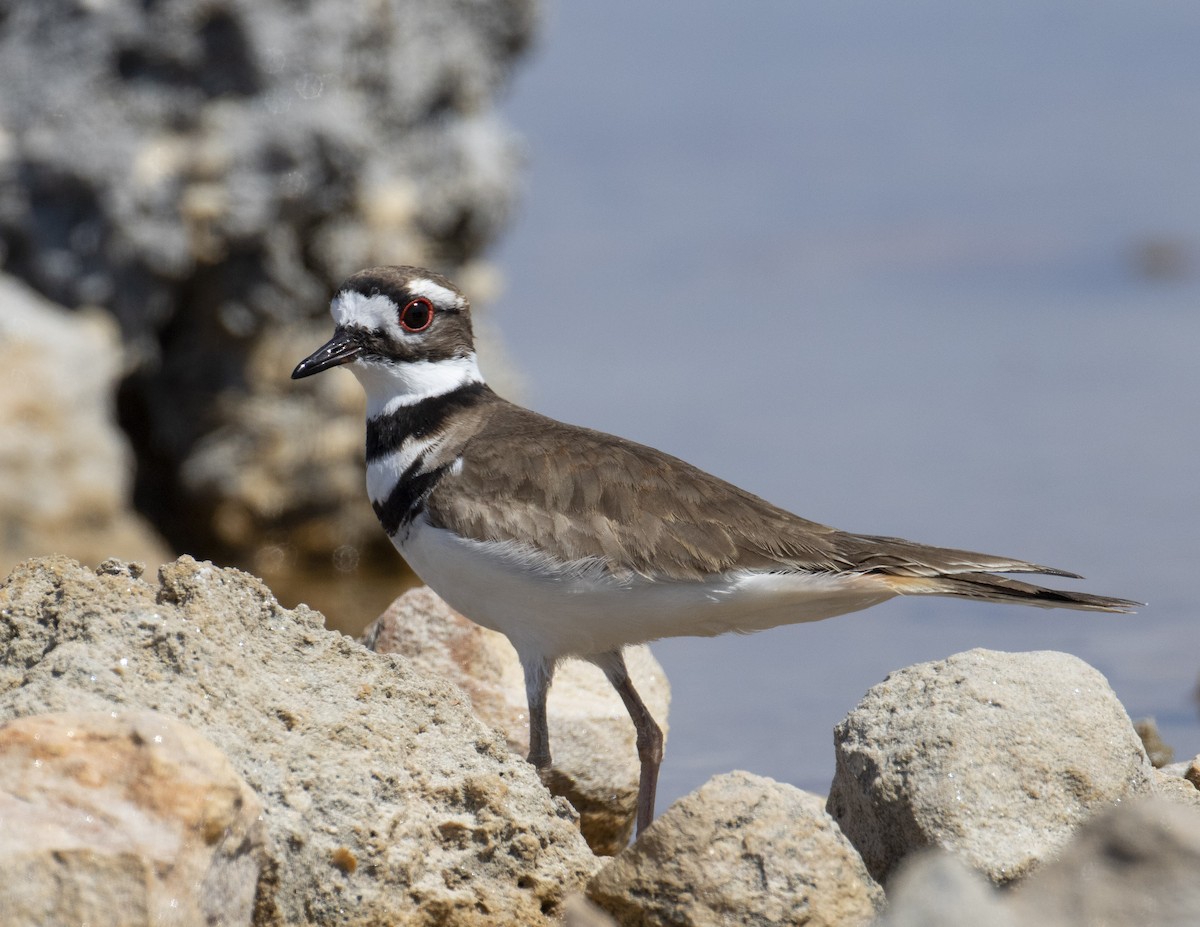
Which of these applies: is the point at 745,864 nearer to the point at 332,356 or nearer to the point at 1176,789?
the point at 1176,789

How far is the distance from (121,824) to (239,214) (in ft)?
21.7

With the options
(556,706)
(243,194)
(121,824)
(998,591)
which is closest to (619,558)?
(556,706)

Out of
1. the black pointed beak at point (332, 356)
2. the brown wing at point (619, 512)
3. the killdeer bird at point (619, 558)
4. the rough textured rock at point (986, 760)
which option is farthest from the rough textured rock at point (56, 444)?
the rough textured rock at point (986, 760)

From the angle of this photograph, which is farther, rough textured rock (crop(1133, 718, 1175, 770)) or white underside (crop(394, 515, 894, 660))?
rough textured rock (crop(1133, 718, 1175, 770))

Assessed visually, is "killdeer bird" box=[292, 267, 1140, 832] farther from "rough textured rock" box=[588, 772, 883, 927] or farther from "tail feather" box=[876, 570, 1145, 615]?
"rough textured rock" box=[588, 772, 883, 927]

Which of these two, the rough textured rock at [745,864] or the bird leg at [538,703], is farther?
the bird leg at [538,703]

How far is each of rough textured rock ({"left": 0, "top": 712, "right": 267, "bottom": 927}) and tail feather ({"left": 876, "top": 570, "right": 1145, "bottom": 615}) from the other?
8.02ft

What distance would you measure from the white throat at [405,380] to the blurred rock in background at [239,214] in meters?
3.64

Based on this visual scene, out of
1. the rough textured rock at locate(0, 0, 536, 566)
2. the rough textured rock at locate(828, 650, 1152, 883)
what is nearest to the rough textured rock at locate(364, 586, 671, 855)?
the rough textured rock at locate(828, 650, 1152, 883)

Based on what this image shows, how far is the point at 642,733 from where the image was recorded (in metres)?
5.74

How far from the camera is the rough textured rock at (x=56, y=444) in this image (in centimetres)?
909

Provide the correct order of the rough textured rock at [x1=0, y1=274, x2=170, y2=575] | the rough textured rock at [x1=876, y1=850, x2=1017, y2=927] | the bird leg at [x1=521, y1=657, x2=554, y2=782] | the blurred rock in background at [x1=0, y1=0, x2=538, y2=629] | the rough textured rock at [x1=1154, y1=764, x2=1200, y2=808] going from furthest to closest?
the blurred rock in background at [x1=0, y1=0, x2=538, y2=629] < the rough textured rock at [x1=0, y1=274, x2=170, y2=575] < the bird leg at [x1=521, y1=657, x2=554, y2=782] < the rough textured rock at [x1=1154, y1=764, x2=1200, y2=808] < the rough textured rock at [x1=876, y1=850, x2=1017, y2=927]

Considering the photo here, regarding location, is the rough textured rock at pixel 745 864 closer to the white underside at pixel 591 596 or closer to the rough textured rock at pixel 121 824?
the rough textured rock at pixel 121 824

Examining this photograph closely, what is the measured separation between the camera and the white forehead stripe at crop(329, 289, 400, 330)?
241 inches
